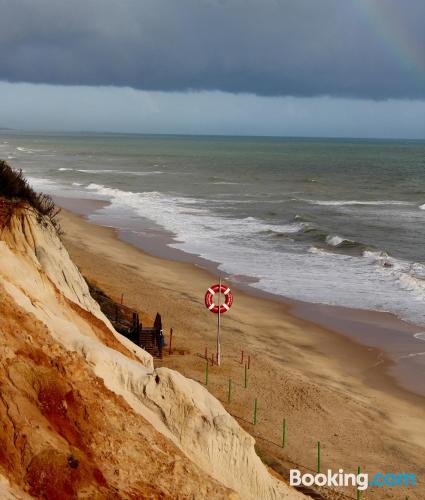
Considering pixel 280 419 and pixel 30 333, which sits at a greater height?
pixel 30 333

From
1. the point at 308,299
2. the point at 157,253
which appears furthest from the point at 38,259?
the point at 157,253

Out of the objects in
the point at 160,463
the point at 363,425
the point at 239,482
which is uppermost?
the point at 160,463

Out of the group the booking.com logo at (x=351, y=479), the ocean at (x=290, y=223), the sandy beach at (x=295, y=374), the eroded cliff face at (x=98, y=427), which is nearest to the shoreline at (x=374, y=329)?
the sandy beach at (x=295, y=374)

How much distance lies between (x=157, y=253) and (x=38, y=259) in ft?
74.6

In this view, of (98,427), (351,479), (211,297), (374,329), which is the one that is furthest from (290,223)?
(98,427)

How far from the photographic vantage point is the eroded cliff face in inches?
288

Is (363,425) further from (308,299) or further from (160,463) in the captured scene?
(308,299)

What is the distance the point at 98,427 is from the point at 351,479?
6.82m

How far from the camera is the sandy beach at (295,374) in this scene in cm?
1406

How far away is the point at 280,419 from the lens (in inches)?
602

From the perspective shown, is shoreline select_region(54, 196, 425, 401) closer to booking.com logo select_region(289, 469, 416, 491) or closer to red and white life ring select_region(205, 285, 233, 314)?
red and white life ring select_region(205, 285, 233, 314)

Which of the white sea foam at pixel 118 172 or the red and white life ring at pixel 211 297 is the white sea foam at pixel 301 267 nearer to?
the red and white life ring at pixel 211 297

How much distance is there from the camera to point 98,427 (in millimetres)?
8055

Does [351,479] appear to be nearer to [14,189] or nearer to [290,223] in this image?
[14,189]
